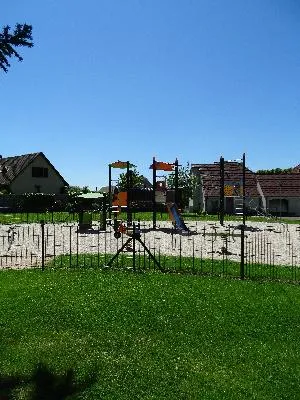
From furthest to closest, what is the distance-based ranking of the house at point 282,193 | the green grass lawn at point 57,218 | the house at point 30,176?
the house at point 282,193, the house at point 30,176, the green grass lawn at point 57,218

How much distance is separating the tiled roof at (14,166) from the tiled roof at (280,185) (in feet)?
83.5

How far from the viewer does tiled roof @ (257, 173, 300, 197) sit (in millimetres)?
50188

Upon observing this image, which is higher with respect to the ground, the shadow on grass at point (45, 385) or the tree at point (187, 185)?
the tree at point (187, 185)

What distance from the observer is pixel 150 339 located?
6555mm

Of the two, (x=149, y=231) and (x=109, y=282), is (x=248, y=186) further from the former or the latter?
(x=109, y=282)

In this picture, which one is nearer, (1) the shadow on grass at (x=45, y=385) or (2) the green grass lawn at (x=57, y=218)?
(1) the shadow on grass at (x=45, y=385)

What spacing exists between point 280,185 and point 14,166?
32.5 m

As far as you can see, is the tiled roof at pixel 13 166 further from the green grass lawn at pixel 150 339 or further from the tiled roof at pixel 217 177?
the green grass lawn at pixel 150 339

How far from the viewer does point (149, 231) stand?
2452 cm

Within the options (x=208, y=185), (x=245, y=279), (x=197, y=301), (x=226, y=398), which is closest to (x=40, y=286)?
(x=197, y=301)

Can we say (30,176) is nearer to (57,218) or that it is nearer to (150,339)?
(57,218)

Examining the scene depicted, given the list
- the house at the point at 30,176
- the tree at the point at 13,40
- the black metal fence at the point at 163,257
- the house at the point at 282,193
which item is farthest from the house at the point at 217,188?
the tree at the point at 13,40

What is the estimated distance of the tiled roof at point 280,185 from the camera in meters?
50.2

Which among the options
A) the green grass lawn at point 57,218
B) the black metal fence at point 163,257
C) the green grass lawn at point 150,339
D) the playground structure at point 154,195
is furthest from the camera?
the green grass lawn at point 57,218
